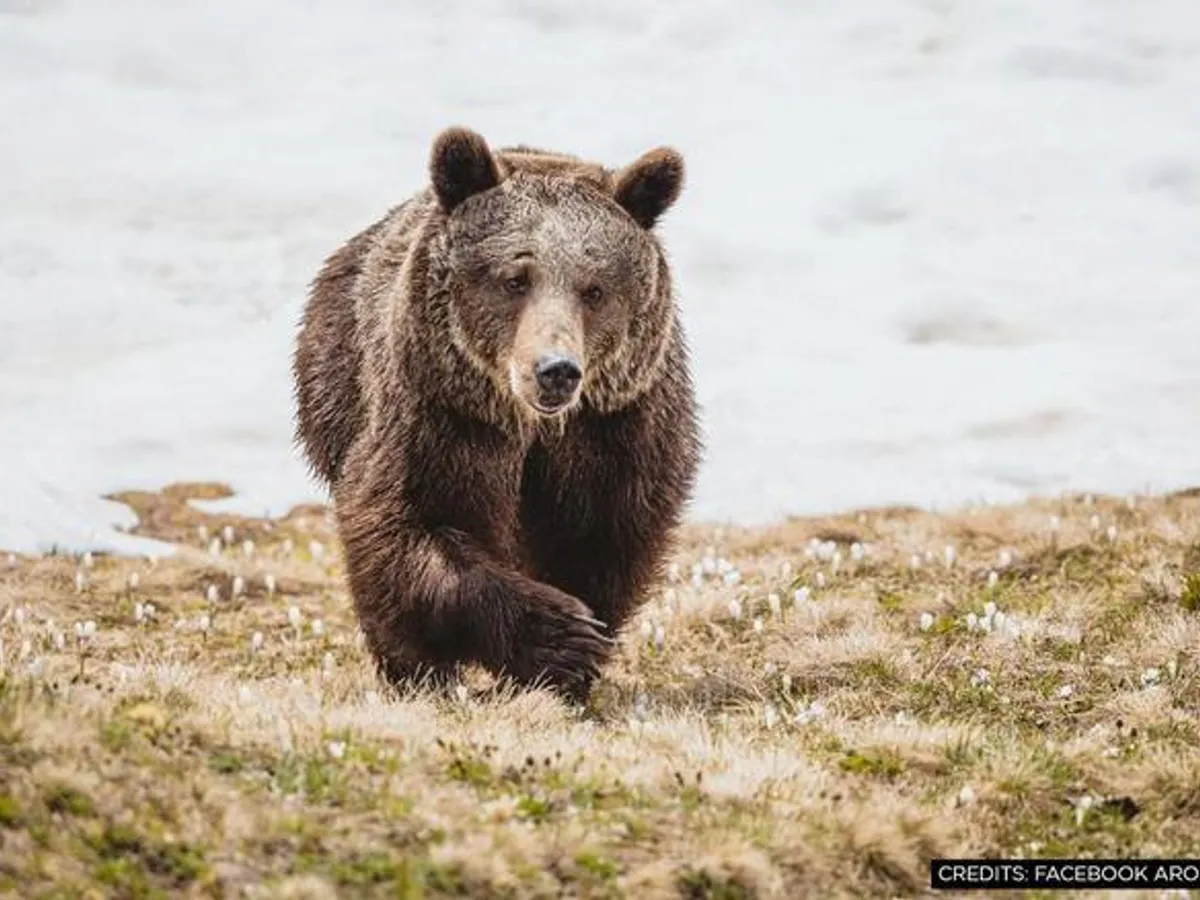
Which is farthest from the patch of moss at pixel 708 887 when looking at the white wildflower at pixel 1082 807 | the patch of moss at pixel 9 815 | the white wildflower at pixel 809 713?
the white wildflower at pixel 809 713

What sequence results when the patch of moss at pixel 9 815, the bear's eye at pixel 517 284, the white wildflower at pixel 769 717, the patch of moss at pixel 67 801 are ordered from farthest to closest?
the bear's eye at pixel 517 284, the white wildflower at pixel 769 717, the patch of moss at pixel 67 801, the patch of moss at pixel 9 815

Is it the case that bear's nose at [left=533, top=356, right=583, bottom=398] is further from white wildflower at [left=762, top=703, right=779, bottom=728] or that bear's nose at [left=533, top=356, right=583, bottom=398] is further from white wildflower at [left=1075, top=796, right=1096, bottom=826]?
white wildflower at [left=1075, top=796, right=1096, bottom=826]

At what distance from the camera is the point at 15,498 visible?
13.7 meters

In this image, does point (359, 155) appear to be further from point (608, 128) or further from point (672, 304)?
point (672, 304)

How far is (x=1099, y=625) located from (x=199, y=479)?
8740 mm

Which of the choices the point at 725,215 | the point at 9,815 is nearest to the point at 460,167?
the point at 9,815

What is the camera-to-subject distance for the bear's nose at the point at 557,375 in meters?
7.50

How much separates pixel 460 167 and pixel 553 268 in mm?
748

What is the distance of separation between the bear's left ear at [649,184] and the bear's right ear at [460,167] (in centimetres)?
60

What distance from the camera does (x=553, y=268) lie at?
7977mm

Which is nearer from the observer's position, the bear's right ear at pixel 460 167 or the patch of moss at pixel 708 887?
the patch of moss at pixel 708 887

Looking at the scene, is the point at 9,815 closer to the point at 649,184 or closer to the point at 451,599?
the point at 451,599

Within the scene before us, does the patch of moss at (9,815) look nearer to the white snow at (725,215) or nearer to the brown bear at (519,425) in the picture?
the brown bear at (519,425)

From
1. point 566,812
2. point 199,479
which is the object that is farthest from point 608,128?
point 566,812
